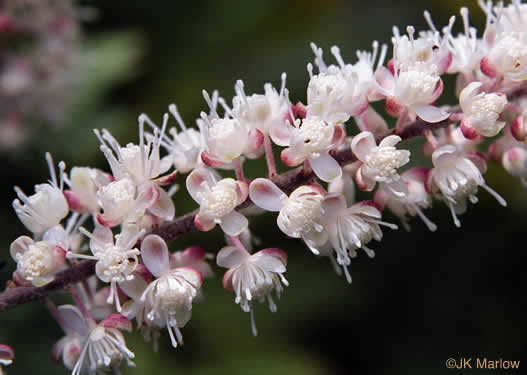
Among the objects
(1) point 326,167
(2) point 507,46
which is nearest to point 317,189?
(1) point 326,167

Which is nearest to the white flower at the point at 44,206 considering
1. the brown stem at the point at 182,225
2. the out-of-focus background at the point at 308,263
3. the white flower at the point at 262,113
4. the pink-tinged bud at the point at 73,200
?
the pink-tinged bud at the point at 73,200

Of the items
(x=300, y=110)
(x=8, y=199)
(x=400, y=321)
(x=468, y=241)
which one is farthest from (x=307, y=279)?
(x=300, y=110)

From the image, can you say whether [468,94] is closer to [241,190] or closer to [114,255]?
[241,190]

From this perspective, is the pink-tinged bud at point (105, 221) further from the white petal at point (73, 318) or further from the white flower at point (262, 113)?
the white flower at point (262, 113)

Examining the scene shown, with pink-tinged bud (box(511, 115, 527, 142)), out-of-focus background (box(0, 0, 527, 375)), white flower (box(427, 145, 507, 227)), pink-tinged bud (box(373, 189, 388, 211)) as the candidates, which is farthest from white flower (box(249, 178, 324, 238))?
out-of-focus background (box(0, 0, 527, 375))

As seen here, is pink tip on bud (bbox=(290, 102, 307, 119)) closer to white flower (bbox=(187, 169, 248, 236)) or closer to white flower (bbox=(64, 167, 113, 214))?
white flower (bbox=(187, 169, 248, 236))
